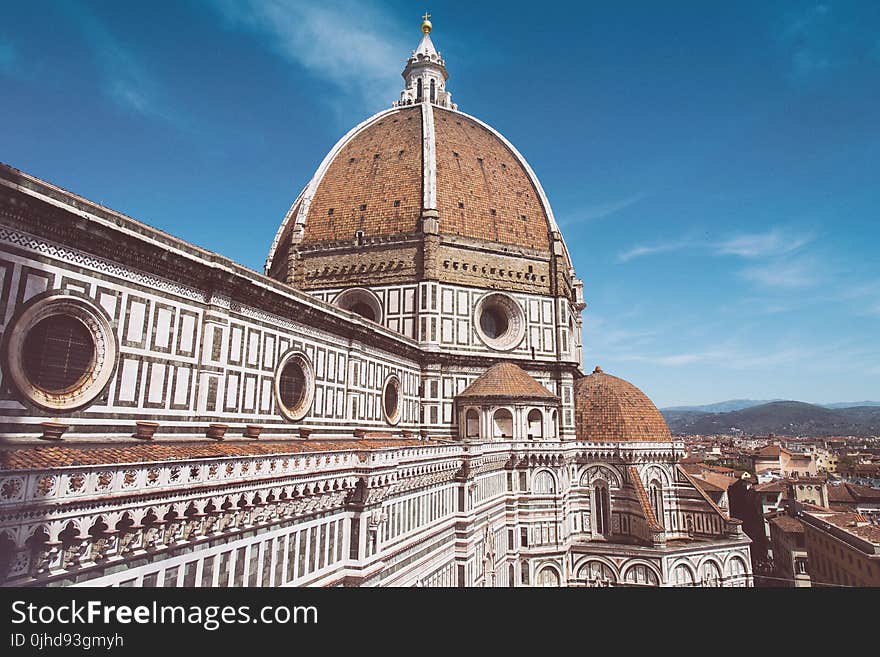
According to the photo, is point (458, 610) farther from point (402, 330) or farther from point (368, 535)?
point (402, 330)

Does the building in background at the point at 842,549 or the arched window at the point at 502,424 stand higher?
the arched window at the point at 502,424

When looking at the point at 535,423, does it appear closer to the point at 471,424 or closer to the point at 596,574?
the point at 471,424

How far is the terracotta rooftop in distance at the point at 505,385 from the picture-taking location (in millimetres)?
32091

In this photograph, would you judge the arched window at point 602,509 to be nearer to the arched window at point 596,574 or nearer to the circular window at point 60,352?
the arched window at point 596,574

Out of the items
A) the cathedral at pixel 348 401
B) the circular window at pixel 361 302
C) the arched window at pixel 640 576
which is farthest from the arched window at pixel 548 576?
the circular window at pixel 361 302

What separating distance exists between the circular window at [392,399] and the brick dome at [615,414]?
1310 centimetres

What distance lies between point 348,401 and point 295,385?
3859 millimetres

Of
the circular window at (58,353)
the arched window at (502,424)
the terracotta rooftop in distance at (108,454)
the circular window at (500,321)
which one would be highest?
the circular window at (500,321)

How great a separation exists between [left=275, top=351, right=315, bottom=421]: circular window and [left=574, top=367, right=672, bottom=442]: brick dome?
20759mm

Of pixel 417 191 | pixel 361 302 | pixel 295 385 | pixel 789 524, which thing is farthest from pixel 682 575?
pixel 417 191

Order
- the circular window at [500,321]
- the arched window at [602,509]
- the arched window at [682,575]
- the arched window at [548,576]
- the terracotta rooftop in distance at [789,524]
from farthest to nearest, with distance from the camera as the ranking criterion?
the terracotta rooftop in distance at [789,524] < the circular window at [500,321] < the arched window at [602,509] < the arched window at [548,576] < the arched window at [682,575]

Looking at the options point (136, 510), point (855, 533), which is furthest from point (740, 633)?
point (855, 533)

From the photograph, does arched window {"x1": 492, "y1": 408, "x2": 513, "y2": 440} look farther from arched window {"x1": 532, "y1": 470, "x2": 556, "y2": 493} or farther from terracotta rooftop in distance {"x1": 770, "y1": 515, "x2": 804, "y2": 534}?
terracotta rooftop in distance {"x1": 770, "y1": 515, "x2": 804, "y2": 534}

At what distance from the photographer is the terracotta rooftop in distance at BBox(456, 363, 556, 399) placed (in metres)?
32.1
